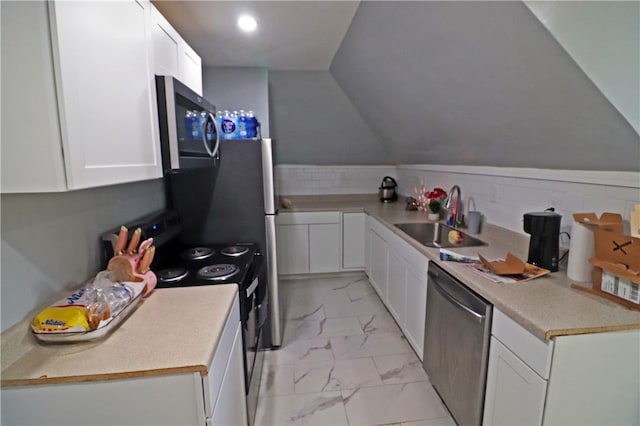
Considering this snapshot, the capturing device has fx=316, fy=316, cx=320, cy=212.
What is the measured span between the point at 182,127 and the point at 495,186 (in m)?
2.09

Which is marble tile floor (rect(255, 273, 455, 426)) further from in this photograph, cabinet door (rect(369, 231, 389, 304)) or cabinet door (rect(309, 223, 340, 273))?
cabinet door (rect(309, 223, 340, 273))

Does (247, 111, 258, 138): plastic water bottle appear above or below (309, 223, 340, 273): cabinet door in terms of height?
above

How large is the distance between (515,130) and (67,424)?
7.25 feet

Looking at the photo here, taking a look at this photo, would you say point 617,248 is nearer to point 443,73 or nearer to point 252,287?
point 443,73

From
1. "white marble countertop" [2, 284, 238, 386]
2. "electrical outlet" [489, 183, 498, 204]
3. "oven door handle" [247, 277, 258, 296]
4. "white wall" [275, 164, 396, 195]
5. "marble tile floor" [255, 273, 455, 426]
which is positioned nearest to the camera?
"white marble countertop" [2, 284, 238, 386]

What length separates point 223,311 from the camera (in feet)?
3.88

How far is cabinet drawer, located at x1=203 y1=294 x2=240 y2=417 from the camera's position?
919 millimetres

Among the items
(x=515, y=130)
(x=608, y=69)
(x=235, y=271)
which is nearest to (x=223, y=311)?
(x=235, y=271)

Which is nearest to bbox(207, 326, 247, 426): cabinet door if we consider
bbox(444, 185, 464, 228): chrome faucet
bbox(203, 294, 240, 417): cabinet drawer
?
bbox(203, 294, 240, 417): cabinet drawer

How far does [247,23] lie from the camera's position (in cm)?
212

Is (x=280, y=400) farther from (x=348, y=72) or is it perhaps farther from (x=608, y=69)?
(x=348, y=72)

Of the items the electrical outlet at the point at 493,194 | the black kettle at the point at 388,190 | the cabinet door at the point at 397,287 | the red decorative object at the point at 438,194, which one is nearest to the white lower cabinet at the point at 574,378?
the cabinet door at the point at 397,287

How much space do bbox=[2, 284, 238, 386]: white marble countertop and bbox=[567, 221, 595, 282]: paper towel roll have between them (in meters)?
1.46

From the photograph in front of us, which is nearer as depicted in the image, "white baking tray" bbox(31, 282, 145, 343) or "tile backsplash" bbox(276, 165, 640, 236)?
"white baking tray" bbox(31, 282, 145, 343)
